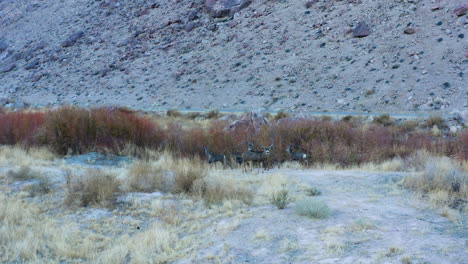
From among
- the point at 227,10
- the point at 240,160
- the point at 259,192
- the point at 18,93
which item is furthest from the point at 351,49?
the point at 18,93

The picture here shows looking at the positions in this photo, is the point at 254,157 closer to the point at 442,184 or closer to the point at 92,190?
the point at 92,190

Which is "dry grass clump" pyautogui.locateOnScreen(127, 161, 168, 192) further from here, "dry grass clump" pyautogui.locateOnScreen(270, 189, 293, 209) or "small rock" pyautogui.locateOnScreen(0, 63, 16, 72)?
"small rock" pyautogui.locateOnScreen(0, 63, 16, 72)

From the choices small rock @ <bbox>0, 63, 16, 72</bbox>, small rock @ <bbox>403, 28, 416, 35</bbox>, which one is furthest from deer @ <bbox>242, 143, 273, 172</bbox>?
small rock @ <bbox>0, 63, 16, 72</bbox>

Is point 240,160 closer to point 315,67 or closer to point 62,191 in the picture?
point 62,191

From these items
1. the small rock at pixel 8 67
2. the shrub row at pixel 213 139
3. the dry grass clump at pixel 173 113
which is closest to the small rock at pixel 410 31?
the dry grass clump at pixel 173 113

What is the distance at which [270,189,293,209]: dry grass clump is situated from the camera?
7602 mm

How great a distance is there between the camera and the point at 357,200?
8023 millimetres

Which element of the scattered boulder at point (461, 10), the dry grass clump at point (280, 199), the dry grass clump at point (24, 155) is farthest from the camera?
the scattered boulder at point (461, 10)

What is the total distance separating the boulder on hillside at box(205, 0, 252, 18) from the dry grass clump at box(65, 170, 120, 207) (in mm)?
37802

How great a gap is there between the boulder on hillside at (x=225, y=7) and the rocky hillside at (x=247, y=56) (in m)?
0.13

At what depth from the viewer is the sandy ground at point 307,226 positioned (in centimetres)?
568

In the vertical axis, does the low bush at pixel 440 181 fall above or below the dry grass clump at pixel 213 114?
above

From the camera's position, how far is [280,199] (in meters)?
7.68

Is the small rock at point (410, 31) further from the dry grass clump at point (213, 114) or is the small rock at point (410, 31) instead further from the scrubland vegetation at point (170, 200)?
the scrubland vegetation at point (170, 200)
